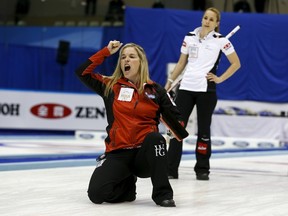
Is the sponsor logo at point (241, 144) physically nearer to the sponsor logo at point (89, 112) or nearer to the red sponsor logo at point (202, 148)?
the sponsor logo at point (89, 112)

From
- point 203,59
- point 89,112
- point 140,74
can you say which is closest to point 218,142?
point 89,112

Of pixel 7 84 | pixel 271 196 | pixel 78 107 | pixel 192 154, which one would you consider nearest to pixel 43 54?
pixel 7 84

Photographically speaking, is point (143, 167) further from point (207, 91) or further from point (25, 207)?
point (207, 91)

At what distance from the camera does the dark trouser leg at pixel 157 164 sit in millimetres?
3984

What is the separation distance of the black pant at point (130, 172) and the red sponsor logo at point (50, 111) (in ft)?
34.2

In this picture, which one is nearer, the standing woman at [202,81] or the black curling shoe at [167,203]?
the black curling shoe at [167,203]

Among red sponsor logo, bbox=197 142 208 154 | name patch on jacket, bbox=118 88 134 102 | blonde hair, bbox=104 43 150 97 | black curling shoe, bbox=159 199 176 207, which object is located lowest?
red sponsor logo, bbox=197 142 208 154

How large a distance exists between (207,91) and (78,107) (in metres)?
8.95

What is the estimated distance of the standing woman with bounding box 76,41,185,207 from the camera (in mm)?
4023

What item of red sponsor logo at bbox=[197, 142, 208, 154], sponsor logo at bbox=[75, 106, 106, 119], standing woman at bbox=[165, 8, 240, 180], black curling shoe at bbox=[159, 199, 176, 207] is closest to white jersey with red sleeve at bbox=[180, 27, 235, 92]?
standing woman at bbox=[165, 8, 240, 180]

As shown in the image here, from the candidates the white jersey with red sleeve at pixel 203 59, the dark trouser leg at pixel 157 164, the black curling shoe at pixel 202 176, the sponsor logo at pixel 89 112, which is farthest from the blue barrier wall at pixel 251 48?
the dark trouser leg at pixel 157 164

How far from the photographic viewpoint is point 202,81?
19.3 feet

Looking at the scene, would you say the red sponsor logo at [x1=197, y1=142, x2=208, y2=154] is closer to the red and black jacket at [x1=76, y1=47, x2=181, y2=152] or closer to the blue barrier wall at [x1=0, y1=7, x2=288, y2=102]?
the red and black jacket at [x1=76, y1=47, x2=181, y2=152]

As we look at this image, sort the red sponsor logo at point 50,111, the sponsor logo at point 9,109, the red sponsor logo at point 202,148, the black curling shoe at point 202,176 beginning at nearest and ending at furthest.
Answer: the black curling shoe at point 202,176 < the red sponsor logo at point 202,148 < the sponsor logo at point 9,109 < the red sponsor logo at point 50,111
